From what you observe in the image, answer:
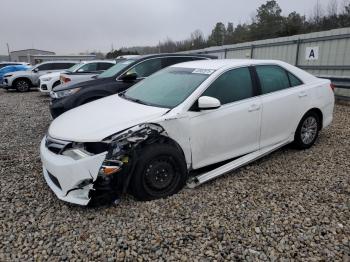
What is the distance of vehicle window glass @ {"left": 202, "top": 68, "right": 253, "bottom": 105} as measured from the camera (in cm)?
382

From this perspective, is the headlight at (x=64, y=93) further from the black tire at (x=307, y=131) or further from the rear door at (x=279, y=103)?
the black tire at (x=307, y=131)

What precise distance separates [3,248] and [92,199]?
85 centimetres

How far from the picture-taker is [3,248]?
2670 millimetres

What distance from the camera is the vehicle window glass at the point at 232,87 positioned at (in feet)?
12.5

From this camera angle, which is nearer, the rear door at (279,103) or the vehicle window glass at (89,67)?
the rear door at (279,103)

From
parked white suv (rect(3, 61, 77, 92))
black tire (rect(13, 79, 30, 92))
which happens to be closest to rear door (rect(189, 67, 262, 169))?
parked white suv (rect(3, 61, 77, 92))

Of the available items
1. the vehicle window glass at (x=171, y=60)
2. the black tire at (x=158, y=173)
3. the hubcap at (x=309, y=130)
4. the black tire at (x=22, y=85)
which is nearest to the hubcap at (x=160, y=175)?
the black tire at (x=158, y=173)

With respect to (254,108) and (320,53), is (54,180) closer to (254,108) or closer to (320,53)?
(254,108)

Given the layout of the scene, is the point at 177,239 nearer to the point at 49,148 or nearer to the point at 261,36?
the point at 49,148

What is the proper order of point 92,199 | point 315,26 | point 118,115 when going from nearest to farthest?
point 92,199, point 118,115, point 315,26

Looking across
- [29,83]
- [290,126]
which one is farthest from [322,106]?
[29,83]

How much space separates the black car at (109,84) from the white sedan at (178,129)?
181cm

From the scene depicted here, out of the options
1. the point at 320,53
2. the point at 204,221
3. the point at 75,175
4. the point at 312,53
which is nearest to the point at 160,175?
the point at 204,221

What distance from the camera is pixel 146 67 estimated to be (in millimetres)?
6809
